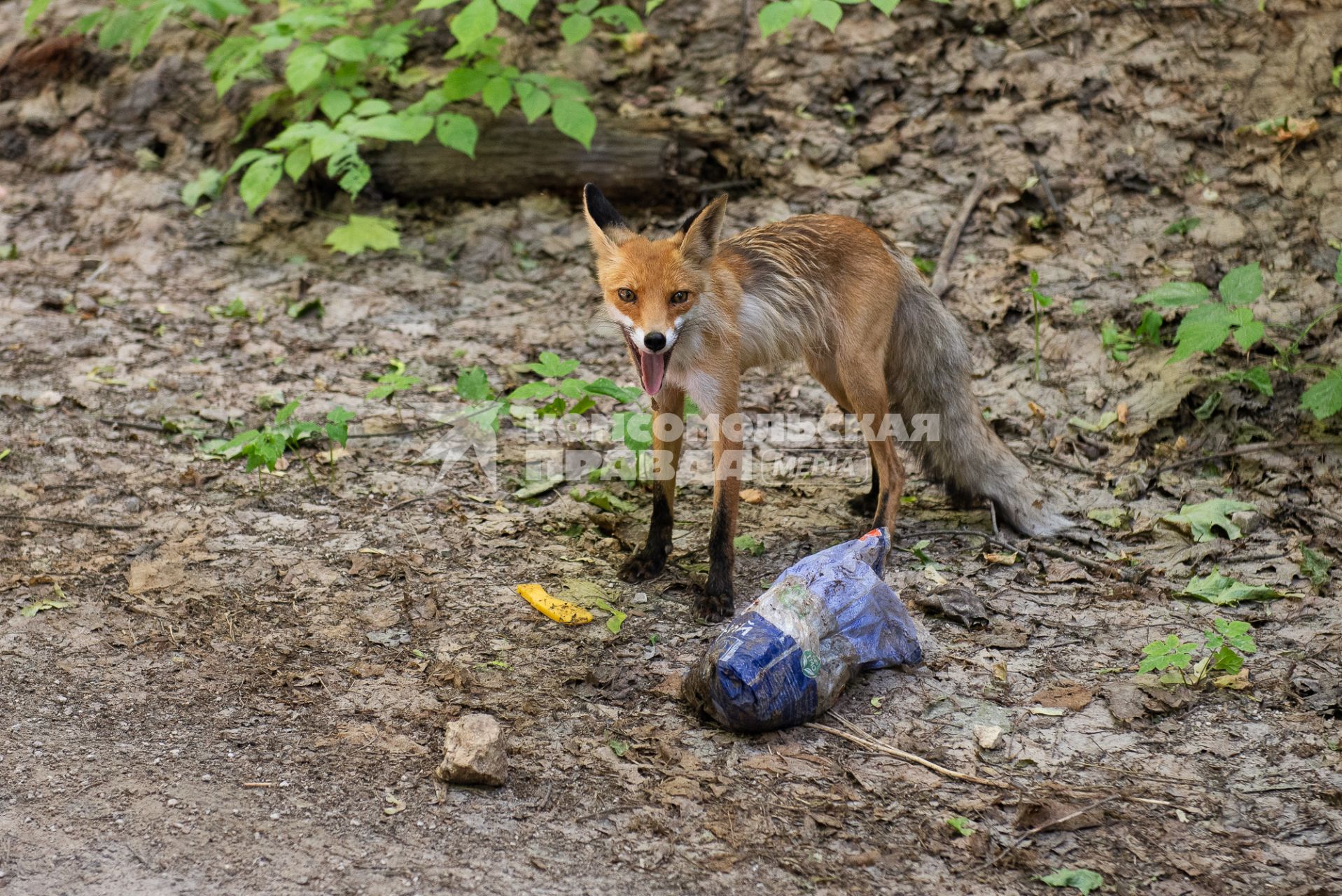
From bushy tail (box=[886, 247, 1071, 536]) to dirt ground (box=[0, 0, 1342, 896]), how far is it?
25 cm

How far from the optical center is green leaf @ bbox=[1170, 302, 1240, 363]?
4805mm

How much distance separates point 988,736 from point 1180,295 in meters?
2.66

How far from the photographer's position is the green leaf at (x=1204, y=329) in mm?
4805

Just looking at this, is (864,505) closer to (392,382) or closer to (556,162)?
(392,382)

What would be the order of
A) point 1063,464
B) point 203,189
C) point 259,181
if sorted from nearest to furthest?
1. point 1063,464
2. point 259,181
3. point 203,189

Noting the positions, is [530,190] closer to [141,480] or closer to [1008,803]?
Answer: [141,480]

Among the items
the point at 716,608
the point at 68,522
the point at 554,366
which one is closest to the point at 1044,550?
the point at 716,608

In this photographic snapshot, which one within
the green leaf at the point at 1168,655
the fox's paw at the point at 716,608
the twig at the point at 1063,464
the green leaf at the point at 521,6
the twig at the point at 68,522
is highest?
the green leaf at the point at 521,6

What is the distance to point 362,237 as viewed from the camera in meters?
7.13

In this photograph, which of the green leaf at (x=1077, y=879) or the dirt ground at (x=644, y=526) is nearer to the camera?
the green leaf at (x=1077, y=879)

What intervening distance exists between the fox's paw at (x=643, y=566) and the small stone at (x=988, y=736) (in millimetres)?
1523

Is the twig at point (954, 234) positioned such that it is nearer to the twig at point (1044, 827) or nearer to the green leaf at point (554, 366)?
the green leaf at point (554, 366)

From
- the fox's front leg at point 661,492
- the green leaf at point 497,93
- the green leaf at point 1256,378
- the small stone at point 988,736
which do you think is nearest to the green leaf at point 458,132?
the green leaf at point 497,93

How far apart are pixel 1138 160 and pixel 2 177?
7.91 metres
